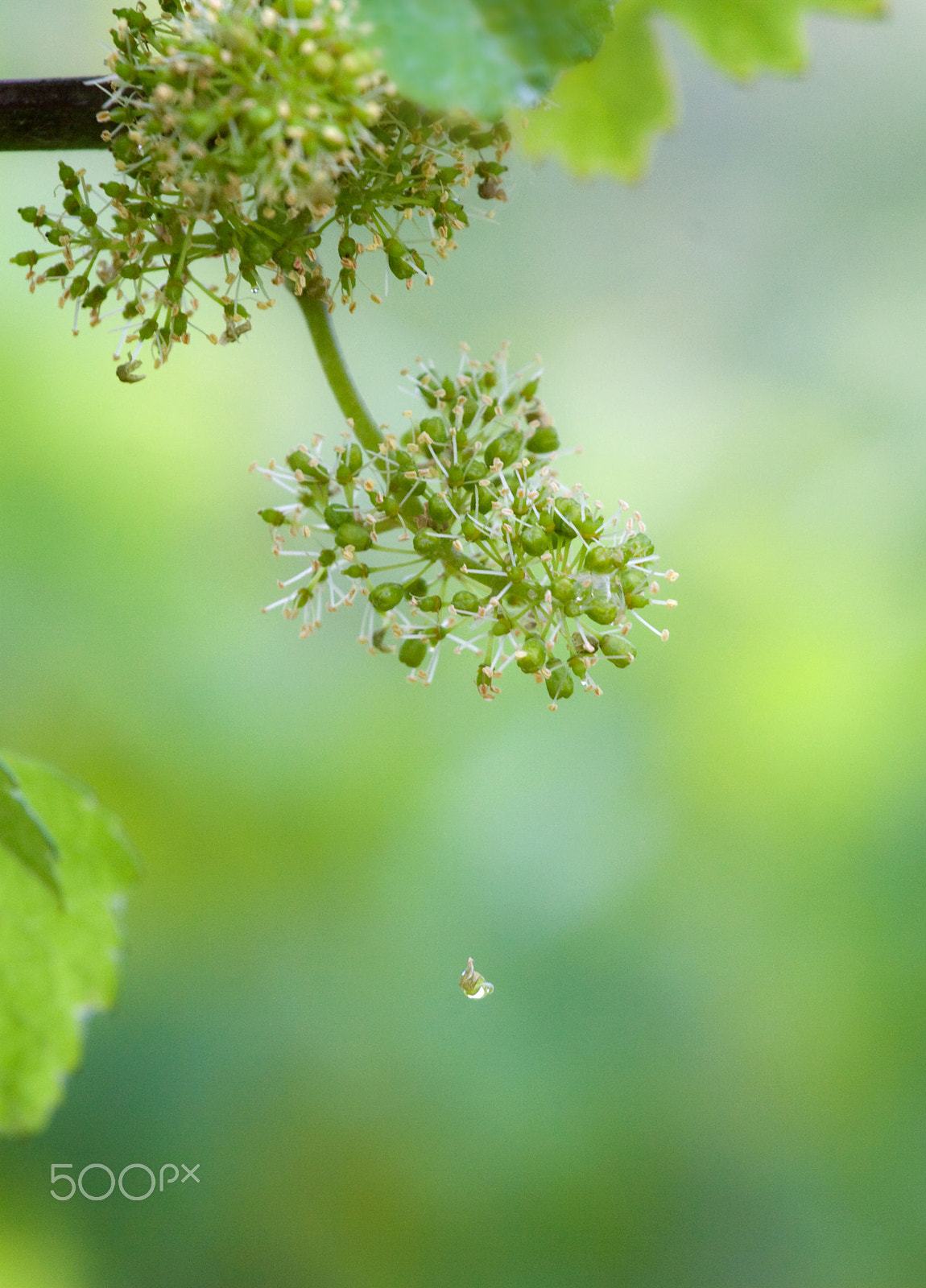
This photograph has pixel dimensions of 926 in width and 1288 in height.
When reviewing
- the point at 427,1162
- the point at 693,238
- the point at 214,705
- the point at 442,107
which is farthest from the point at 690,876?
the point at 442,107

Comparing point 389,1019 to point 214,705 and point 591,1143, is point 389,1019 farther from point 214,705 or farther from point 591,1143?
point 214,705

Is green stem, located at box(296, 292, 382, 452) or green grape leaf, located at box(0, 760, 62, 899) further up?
green stem, located at box(296, 292, 382, 452)

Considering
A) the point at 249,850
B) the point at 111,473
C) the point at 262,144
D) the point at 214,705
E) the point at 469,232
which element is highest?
the point at 469,232

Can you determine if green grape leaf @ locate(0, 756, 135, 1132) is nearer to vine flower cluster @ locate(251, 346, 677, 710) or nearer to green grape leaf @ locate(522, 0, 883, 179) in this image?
vine flower cluster @ locate(251, 346, 677, 710)

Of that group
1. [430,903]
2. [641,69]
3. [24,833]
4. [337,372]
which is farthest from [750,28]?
[430,903]

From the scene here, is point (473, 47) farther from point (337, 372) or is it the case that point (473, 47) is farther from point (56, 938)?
point (56, 938)

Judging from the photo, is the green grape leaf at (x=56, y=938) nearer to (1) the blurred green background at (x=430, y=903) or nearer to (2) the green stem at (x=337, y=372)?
(2) the green stem at (x=337, y=372)

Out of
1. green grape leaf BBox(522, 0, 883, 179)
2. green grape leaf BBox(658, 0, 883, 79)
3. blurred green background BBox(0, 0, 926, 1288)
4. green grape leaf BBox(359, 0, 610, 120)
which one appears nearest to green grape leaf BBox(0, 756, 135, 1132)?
green grape leaf BBox(359, 0, 610, 120)
